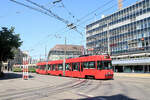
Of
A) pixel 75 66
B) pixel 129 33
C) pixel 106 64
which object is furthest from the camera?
pixel 129 33

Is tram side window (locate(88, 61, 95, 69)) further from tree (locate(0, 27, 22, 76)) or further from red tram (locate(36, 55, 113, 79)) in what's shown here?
tree (locate(0, 27, 22, 76))

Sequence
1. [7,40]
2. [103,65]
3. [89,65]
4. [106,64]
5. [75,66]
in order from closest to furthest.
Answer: [103,65] < [106,64] < [89,65] < [75,66] < [7,40]

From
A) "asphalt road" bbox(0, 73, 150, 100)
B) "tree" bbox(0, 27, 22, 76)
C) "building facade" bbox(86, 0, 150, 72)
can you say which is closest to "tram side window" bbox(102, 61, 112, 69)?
"asphalt road" bbox(0, 73, 150, 100)

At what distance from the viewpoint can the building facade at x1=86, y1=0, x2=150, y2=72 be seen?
47.7 metres

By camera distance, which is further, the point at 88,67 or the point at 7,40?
the point at 7,40

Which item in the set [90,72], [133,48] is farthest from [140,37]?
[90,72]

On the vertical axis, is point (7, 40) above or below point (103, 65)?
above

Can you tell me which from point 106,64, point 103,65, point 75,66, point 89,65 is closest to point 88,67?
point 89,65

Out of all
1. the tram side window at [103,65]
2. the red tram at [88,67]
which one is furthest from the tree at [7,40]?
the tram side window at [103,65]

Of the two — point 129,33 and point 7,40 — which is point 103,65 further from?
point 129,33

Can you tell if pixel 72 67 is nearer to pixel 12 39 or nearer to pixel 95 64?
pixel 95 64

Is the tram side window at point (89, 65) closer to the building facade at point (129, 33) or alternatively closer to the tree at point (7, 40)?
the tree at point (7, 40)

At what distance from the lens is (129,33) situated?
174ft

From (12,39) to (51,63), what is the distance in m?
8.78
